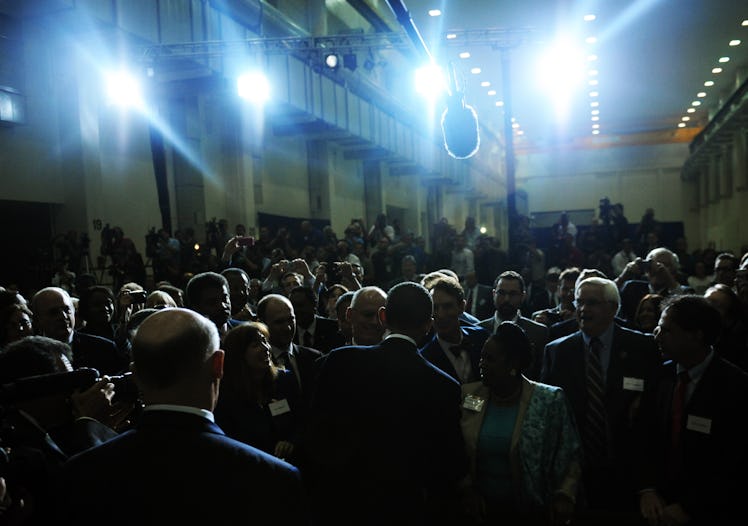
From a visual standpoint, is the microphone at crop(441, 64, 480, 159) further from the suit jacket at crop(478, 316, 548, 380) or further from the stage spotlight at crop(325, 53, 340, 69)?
the stage spotlight at crop(325, 53, 340, 69)

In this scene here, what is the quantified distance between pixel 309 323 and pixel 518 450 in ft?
9.03

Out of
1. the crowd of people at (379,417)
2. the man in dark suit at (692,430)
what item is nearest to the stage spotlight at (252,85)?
the crowd of people at (379,417)

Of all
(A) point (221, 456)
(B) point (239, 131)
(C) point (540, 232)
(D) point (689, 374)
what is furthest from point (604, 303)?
(C) point (540, 232)

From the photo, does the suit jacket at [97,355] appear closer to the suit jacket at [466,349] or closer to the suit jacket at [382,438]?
the suit jacket at [466,349]

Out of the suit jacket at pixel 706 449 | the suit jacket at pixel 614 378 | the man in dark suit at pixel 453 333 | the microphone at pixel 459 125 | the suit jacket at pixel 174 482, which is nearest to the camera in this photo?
the suit jacket at pixel 174 482

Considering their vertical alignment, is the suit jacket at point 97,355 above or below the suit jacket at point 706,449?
above

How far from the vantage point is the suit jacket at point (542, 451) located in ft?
9.96

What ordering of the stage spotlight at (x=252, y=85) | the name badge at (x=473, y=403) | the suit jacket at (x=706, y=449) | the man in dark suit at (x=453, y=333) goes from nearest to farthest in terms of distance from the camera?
the suit jacket at (x=706, y=449) → the name badge at (x=473, y=403) → the man in dark suit at (x=453, y=333) → the stage spotlight at (x=252, y=85)

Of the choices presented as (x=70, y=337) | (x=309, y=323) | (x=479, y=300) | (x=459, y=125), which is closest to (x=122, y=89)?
(x=479, y=300)

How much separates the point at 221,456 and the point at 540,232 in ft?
65.3

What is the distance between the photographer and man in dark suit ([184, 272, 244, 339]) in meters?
4.25

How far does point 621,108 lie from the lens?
89.6 feet

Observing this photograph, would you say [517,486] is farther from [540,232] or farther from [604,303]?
[540,232]

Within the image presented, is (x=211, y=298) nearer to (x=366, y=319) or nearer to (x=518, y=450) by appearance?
(x=366, y=319)
